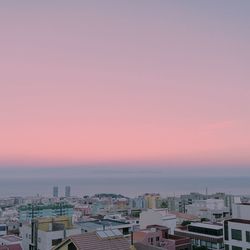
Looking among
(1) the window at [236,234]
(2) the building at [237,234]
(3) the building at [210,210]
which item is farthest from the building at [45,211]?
(1) the window at [236,234]

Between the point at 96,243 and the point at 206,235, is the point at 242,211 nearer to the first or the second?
the point at 206,235

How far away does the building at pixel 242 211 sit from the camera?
29519 mm

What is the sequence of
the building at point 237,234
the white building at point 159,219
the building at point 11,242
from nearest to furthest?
the building at point 237,234 < the building at point 11,242 < the white building at point 159,219

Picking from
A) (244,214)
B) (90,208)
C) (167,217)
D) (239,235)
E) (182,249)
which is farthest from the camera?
(90,208)

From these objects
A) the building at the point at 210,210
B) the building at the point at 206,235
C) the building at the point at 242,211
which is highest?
the building at the point at 242,211

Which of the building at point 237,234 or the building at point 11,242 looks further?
the building at point 11,242

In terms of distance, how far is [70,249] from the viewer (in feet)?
50.4

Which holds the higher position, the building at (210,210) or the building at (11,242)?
the building at (11,242)

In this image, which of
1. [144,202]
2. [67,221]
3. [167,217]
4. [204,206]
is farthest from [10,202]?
[67,221]

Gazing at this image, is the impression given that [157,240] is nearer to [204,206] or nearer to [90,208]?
[204,206]

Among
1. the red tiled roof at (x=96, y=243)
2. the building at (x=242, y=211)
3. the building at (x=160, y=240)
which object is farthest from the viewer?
the building at (x=160, y=240)

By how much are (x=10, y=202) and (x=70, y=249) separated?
143 meters

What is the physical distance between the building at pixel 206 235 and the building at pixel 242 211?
232 inches

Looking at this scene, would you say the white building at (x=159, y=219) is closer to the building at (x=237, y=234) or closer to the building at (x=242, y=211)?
the building at (x=242, y=211)
